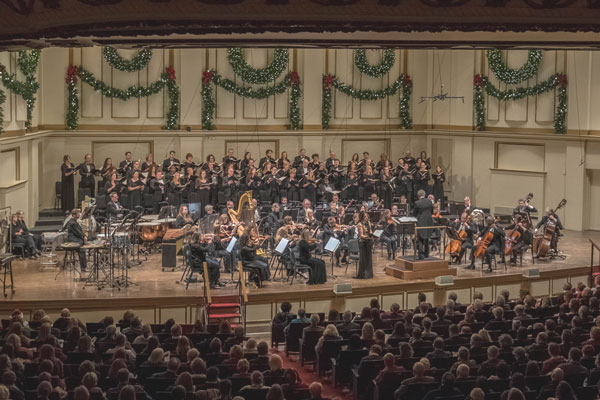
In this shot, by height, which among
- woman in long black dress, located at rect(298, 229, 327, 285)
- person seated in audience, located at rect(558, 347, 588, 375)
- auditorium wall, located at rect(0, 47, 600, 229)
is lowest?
person seated in audience, located at rect(558, 347, 588, 375)

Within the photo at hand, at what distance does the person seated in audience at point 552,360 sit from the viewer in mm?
10117

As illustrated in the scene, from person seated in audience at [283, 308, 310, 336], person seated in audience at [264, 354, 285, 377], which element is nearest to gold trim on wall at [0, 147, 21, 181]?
person seated in audience at [283, 308, 310, 336]

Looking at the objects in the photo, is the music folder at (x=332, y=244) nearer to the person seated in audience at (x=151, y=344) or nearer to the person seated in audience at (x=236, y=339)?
the person seated in audience at (x=236, y=339)

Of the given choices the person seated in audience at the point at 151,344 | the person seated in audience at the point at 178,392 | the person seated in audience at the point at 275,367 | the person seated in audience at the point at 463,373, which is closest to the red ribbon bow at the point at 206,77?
the person seated in audience at the point at 151,344

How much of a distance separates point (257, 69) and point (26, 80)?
7719 millimetres

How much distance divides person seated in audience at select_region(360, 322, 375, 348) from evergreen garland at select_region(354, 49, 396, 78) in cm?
1829

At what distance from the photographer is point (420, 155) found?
1148 inches

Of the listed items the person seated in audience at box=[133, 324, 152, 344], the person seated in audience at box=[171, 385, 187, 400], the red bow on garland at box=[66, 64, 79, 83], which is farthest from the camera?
the red bow on garland at box=[66, 64, 79, 83]

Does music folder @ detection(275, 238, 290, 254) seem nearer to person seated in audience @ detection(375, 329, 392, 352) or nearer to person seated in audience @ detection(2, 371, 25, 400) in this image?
person seated in audience @ detection(375, 329, 392, 352)

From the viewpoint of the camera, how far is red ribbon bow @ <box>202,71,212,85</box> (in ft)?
91.0

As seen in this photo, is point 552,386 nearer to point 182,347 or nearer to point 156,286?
point 182,347

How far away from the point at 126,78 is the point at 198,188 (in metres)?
5.40

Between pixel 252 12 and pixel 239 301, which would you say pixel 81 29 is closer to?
pixel 252 12

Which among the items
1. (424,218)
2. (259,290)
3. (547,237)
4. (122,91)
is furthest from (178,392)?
(122,91)
